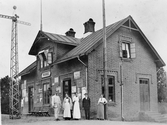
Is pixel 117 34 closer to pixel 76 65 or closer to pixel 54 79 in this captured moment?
pixel 76 65

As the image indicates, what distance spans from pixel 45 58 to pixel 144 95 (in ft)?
26.9

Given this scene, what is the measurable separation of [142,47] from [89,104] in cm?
716

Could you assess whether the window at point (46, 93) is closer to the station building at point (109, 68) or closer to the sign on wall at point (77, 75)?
the station building at point (109, 68)

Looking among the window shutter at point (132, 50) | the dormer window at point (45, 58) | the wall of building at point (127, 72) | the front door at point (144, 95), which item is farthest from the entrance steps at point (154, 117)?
the dormer window at point (45, 58)

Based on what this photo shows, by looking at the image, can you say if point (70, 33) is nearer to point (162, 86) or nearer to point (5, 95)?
point (162, 86)

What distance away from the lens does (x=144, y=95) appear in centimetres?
1959

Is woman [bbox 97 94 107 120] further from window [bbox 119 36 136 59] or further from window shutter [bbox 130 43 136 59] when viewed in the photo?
window shutter [bbox 130 43 136 59]

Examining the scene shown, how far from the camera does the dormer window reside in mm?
20375

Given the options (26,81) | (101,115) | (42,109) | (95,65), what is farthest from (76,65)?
(26,81)

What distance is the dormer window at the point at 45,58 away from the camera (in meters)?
20.4

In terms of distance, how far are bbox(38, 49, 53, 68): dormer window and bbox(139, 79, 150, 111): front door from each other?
6820 millimetres

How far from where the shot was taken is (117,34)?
61.2 feet

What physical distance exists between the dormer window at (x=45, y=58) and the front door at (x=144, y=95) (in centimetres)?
682

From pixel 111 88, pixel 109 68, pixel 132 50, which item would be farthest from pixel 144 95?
pixel 109 68
